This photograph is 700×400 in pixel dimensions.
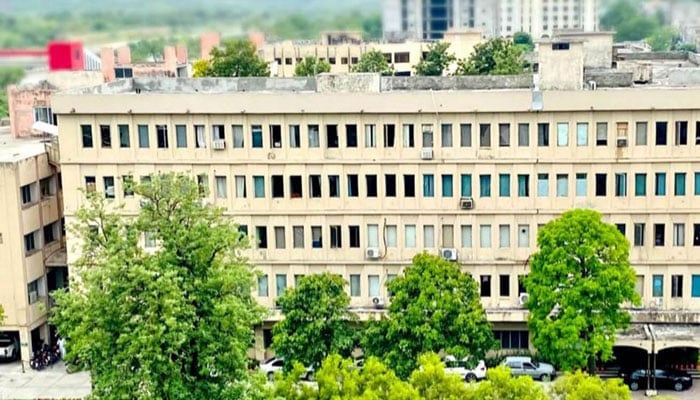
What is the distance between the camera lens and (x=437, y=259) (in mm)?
30453

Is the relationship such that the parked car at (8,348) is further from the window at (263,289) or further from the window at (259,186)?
the window at (259,186)

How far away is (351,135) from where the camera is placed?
3553cm

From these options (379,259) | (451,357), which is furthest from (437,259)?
(379,259)

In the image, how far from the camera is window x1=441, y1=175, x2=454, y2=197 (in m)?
35.4

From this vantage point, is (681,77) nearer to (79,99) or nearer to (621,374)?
(621,374)

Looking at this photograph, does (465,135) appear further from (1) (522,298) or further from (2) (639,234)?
(2) (639,234)

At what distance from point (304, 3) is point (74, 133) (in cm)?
2612

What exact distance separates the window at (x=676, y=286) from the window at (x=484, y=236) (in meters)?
6.21

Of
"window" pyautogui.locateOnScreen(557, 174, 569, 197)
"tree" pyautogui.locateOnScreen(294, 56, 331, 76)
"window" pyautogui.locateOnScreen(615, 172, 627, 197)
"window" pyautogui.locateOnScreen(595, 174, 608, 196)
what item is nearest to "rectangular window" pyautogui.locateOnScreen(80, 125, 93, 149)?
"window" pyautogui.locateOnScreen(557, 174, 569, 197)

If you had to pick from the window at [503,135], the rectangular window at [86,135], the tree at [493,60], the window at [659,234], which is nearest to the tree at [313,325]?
the window at [503,135]

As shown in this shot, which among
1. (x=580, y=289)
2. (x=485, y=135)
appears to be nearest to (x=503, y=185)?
(x=485, y=135)

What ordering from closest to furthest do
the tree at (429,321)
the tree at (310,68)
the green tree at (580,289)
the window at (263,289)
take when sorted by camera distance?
the tree at (429,321) → the green tree at (580,289) → the window at (263,289) → the tree at (310,68)

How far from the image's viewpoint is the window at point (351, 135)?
35.5 m

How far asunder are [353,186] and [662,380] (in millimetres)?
11877
